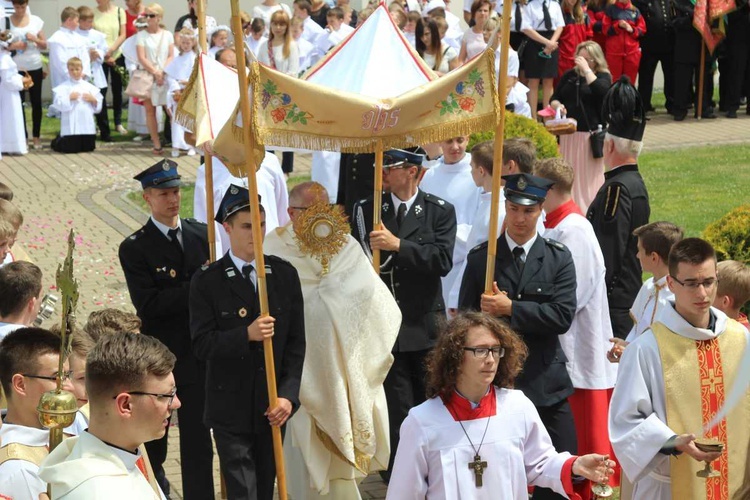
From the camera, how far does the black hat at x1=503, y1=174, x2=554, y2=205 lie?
738cm


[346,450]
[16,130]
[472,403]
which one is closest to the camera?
[472,403]

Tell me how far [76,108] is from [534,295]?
1437 centimetres

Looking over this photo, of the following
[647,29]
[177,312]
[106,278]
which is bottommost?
[106,278]

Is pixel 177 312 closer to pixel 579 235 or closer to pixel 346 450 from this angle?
pixel 346 450

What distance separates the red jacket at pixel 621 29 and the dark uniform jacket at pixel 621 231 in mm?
12508

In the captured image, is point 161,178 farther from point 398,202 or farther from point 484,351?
point 484,351

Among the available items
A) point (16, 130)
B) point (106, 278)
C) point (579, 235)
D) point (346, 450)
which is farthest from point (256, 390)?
point (16, 130)

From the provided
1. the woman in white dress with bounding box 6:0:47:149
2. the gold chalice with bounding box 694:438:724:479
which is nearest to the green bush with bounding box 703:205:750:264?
the gold chalice with bounding box 694:438:724:479

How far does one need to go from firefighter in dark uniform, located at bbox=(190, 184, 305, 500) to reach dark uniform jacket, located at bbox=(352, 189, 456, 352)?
1.08m

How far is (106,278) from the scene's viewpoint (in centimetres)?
1346

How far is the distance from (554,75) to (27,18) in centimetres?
891

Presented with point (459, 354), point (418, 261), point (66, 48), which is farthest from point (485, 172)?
point (66, 48)

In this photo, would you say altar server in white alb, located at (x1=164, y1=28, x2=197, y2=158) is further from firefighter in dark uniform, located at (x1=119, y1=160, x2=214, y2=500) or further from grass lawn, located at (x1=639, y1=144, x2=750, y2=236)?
firefighter in dark uniform, located at (x1=119, y1=160, x2=214, y2=500)

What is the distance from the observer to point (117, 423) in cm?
426
